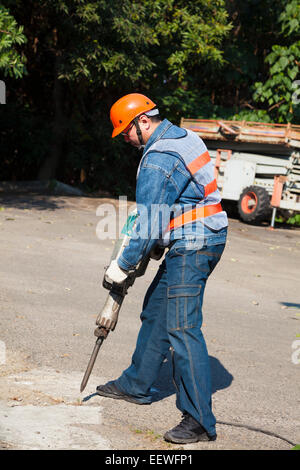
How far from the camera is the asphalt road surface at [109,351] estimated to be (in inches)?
162

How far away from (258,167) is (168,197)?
12.5 meters

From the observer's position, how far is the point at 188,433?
4.03 m

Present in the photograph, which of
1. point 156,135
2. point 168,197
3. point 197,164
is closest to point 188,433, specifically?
point 168,197

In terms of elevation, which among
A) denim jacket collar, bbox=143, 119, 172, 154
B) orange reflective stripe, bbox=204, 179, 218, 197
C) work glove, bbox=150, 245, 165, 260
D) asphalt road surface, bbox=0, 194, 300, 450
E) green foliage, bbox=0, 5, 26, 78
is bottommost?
asphalt road surface, bbox=0, 194, 300, 450

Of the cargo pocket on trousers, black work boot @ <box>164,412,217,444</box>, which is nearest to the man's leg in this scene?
the cargo pocket on trousers

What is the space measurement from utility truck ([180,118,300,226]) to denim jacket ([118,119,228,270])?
1157cm

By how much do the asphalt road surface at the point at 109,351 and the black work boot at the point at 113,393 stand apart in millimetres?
56

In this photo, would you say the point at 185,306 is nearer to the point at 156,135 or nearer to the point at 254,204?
the point at 156,135

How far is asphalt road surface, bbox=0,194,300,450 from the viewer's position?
412 cm

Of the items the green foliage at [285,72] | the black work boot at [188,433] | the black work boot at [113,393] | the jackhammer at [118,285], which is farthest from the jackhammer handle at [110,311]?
the green foliage at [285,72]

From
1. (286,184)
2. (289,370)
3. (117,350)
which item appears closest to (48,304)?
(117,350)

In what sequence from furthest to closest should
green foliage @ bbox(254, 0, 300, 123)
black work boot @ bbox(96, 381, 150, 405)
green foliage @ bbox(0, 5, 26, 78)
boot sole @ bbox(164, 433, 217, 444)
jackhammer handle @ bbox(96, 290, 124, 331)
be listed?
green foliage @ bbox(254, 0, 300, 123) → green foliage @ bbox(0, 5, 26, 78) → black work boot @ bbox(96, 381, 150, 405) → jackhammer handle @ bbox(96, 290, 124, 331) → boot sole @ bbox(164, 433, 217, 444)

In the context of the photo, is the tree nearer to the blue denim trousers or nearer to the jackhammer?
the jackhammer

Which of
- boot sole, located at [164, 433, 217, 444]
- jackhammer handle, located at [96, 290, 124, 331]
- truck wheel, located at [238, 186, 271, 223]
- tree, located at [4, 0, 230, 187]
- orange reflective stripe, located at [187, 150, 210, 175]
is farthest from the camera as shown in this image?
tree, located at [4, 0, 230, 187]
